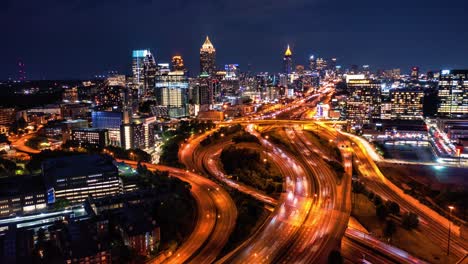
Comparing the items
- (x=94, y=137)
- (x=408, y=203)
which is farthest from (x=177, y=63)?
(x=408, y=203)

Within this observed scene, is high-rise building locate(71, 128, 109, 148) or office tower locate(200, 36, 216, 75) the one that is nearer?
high-rise building locate(71, 128, 109, 148)

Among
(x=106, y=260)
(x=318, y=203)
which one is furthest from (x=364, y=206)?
(x=106, y=260)

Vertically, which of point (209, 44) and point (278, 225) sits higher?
point (209, 44)

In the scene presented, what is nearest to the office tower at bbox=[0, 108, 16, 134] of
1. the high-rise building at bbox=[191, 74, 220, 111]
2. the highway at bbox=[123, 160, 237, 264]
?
the high-rise building at bbox=[191, 74, 220, 111]

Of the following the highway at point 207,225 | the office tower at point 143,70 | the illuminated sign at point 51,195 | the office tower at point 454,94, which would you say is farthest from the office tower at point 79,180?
Answer: the office tower at point 143,70

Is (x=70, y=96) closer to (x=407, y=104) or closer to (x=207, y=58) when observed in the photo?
(x=207, y=58)

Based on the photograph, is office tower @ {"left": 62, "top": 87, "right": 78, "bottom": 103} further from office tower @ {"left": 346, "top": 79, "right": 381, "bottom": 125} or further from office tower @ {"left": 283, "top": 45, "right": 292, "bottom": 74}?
office tower @ {"left": 283, "top": 45, "right": 292, "bottom": 74}

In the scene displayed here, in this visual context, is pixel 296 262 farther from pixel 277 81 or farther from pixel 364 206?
pixel 277 81
